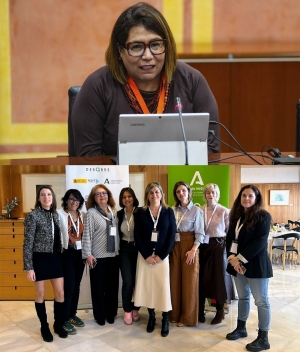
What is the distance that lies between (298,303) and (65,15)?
463 cm

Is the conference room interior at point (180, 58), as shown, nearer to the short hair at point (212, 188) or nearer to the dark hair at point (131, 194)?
the dark hair at point (131, 194)

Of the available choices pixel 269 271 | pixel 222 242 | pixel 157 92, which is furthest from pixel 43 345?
pixel 157 92

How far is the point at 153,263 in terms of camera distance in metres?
2.08

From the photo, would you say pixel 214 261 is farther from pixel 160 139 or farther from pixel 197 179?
pixel 160 139

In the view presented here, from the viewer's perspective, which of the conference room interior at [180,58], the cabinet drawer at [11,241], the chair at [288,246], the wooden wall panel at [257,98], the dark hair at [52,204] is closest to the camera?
the chair at [288,246]

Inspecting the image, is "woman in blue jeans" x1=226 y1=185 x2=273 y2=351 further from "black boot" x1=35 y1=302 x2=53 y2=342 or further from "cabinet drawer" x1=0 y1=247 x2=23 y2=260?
"cabinet drawer" x1=0 y1=247 x2=23 y2=260

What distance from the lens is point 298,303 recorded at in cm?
198

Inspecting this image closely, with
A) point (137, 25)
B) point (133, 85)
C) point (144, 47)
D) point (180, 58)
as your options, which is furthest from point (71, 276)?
point (180, 58)

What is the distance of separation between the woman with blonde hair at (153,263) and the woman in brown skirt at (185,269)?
0.03m

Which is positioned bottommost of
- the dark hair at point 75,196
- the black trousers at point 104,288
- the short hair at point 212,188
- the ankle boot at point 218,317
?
the ankle boot at point 218,317

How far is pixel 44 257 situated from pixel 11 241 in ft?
2.91

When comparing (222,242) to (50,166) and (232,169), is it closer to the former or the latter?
(232,169)

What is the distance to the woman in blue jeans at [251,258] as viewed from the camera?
1.85 meters

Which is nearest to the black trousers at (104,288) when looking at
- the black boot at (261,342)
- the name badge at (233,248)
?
the name badge at (233,248)
